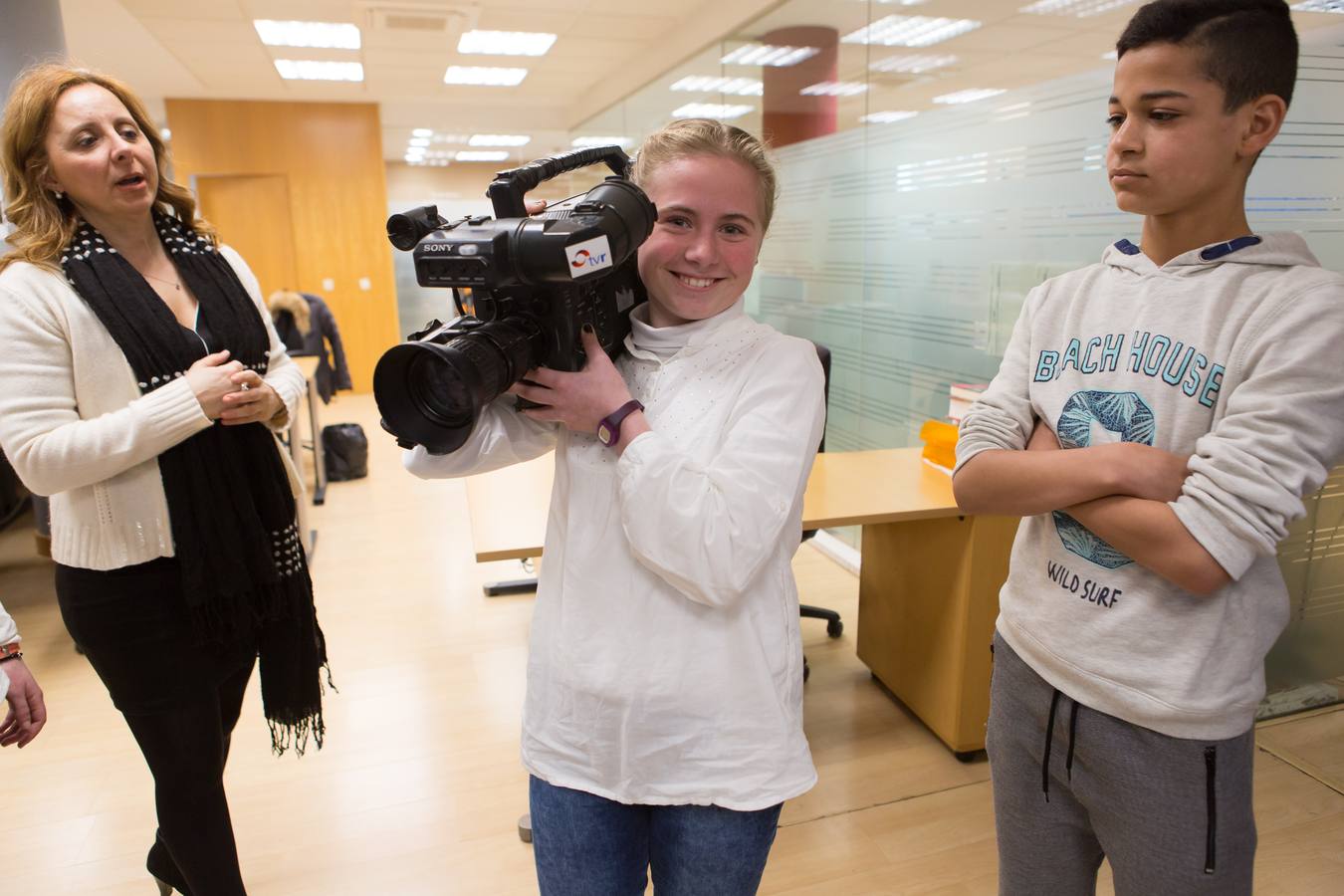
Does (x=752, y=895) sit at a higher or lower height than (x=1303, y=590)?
higher

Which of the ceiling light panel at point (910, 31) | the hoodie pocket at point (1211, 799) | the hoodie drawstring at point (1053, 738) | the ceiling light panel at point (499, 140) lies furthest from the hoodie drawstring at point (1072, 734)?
the ceiling light panel at point (499, 140)

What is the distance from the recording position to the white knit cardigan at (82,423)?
1.23 metres

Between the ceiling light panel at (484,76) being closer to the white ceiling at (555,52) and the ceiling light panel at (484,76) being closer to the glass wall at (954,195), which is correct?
the white ceiling at (555,52)

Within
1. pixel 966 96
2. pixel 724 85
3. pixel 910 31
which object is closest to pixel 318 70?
pixel 724 85

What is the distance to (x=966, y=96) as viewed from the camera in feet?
9.67

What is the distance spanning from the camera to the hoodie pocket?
0.90 metres

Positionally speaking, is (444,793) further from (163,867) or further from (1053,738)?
(1053,738)

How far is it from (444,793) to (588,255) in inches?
73.2

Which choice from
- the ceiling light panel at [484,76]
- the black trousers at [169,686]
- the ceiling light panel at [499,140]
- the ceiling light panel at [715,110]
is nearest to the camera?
the black trousers at [169,686]

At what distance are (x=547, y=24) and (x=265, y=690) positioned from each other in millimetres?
5280

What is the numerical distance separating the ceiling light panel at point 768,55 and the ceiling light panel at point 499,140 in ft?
17.6

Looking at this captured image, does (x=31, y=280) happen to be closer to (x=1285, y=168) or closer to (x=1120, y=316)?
(x=1120, y=316)

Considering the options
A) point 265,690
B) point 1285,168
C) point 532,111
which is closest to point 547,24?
point 532,111

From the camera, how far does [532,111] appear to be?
29.5ft
